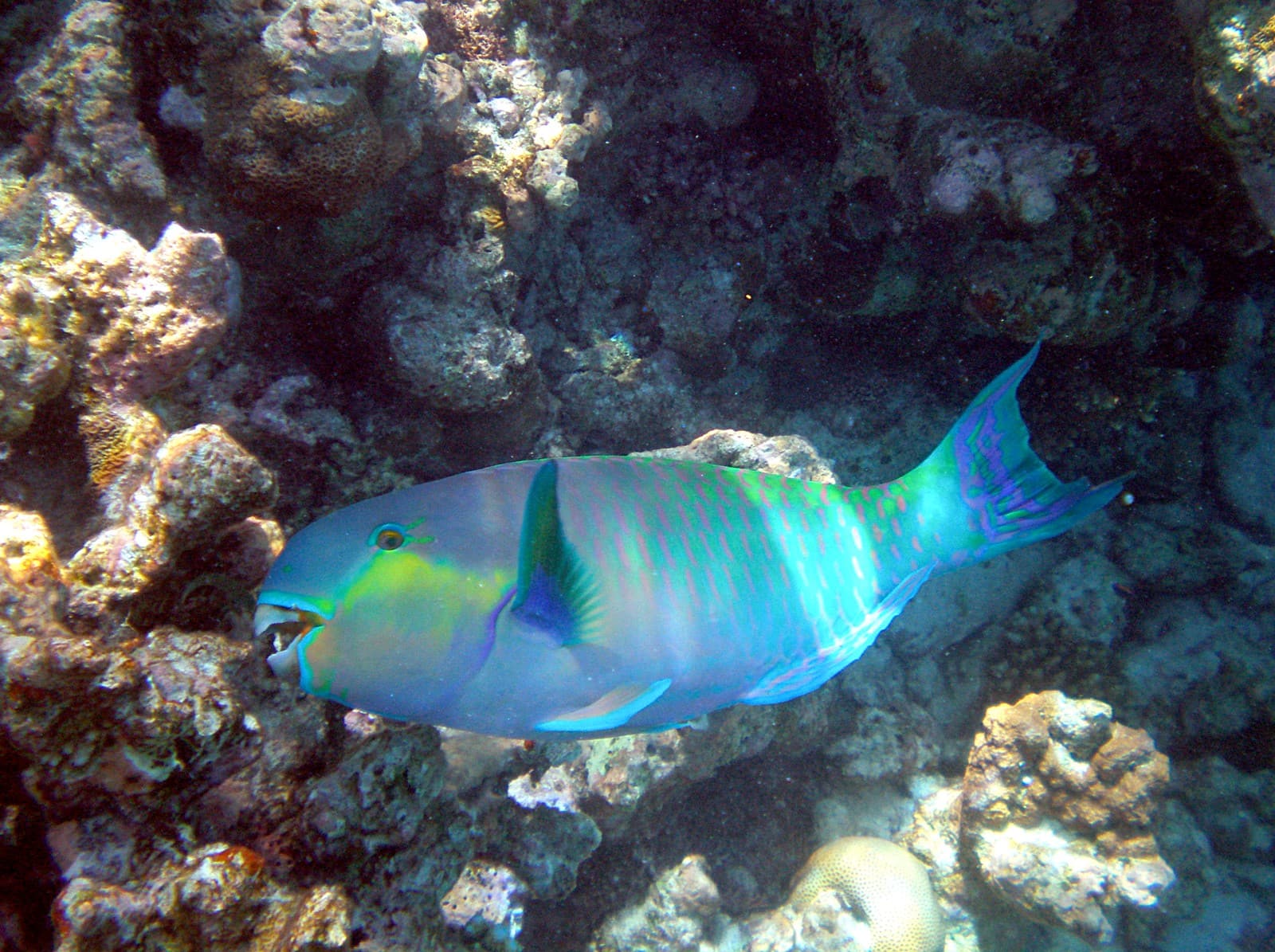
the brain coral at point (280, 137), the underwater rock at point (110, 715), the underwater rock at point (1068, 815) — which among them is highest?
the brain coral at point (280, 137)

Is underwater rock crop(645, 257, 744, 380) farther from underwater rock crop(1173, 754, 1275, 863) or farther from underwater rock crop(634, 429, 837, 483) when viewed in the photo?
underwater rock crop(1173, 754, 1275, 863)

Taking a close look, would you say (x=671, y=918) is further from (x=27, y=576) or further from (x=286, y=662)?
(x=27, y=576)

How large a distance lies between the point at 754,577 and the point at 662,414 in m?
2.30

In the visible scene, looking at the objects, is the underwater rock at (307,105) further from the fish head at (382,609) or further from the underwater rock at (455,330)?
the fish head at (382,609)

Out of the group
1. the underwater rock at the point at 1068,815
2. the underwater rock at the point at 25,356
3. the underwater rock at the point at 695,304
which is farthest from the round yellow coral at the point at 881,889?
the underwater rock at the point at 25,356

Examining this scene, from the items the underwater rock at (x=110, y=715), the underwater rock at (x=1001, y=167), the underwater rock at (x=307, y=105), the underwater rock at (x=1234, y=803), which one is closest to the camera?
the underwater rock at (x=110, y=715)

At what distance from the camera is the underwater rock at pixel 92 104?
2.73m

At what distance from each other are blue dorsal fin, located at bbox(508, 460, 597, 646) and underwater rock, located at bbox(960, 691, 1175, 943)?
445 centimetres

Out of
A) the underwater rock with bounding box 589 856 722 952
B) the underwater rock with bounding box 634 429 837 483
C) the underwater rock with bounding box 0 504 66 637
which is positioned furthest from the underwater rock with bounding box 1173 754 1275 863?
the underwater rock with bounding box 0 504 66 637

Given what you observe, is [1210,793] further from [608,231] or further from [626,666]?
[608,231]

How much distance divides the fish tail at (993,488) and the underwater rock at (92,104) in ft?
12.2

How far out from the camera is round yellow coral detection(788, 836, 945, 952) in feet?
14.0

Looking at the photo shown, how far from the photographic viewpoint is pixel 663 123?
4355 mm

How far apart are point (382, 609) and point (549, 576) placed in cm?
46
